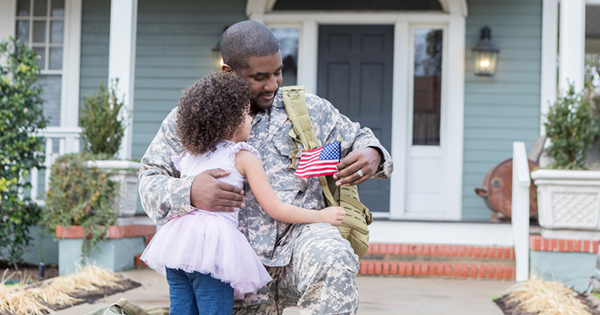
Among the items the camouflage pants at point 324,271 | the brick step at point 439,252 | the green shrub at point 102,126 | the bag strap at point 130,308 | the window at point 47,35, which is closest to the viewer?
the camouflage pants at point 324,271

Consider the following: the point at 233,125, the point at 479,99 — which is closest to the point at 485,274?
the point at 479,99

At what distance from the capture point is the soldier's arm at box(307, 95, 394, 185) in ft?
6.46

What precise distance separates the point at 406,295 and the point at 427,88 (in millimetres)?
3207

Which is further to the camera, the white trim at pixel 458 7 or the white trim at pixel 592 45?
the white trim at pixel 592 45

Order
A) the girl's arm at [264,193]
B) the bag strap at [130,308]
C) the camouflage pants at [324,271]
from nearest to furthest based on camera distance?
the camouflage pants at [324,271] → the girl's arm at [264,193] → the bag strap at [130,308]

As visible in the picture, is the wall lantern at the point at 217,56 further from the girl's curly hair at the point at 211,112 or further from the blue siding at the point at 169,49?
the girl's curly hair at the point at 211,112

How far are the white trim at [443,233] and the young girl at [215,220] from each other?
3147 mm

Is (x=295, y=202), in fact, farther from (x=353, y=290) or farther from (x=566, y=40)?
(x=566, y=40)

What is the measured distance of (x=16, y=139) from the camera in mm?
4578

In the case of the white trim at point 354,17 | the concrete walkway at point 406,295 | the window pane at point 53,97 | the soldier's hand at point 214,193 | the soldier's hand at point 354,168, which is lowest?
the concrete walkway at point 406,295

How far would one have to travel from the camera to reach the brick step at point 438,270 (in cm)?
463

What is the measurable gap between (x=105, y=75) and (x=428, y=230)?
4187 mm

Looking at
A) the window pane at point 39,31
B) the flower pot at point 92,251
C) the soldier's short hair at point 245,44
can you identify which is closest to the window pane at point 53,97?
the window pane at point 39,31

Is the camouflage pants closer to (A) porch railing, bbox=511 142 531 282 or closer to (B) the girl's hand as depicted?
(B) the girl's hand
